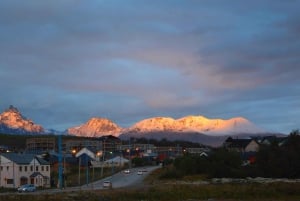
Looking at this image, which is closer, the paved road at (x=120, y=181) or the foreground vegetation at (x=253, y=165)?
the paved road at (x=120, y=181)

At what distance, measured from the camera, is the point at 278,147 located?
376 ft

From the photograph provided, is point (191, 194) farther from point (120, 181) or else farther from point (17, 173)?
point (17, 173)

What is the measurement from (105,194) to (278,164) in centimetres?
5462

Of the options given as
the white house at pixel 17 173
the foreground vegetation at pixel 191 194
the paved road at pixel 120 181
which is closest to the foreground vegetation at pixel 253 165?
the paved road at pixel 120 181

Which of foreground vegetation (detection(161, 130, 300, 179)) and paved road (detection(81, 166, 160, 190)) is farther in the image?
foreground vegetation (detection(161, 130, 300, 179))

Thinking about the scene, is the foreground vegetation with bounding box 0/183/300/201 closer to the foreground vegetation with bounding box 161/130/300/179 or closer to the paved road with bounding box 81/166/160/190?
the paved road with bounding box 81/166/160/190

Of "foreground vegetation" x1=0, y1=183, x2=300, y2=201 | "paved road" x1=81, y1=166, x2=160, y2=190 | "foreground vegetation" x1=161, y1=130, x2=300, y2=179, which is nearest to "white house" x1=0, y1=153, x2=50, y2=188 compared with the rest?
"paved road" x1=81, y1=166, x2=160, y2=190

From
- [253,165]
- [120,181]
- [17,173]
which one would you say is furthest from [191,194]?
[17,173]

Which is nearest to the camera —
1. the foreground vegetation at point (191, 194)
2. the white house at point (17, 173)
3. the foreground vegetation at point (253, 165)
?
the foreground vegetation at point (191, 194)

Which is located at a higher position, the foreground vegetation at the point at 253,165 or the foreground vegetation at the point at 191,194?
the foreground vegetation at the point at 253,165

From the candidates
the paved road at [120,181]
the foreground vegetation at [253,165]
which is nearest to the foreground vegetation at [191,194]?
the paved road at [120,181]

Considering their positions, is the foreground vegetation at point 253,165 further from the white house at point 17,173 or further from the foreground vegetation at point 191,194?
the foreground vegetation at point 191,194

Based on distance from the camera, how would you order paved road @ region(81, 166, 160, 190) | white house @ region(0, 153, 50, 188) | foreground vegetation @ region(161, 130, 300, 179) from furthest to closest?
white house @ region(0, 153, 50, 188) → foreground vegetation @ region(161, 130, 300, 179) → paved road @ region(81, 166, 160, 190)

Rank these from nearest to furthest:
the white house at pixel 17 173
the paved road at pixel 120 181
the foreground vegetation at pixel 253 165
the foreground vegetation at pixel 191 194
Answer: the foreground vegetation at pixel 191 194 → the paved road at pixel 120 181 → the foreground vegetation at pixel 253 165 → the white house at pixel 17 173
